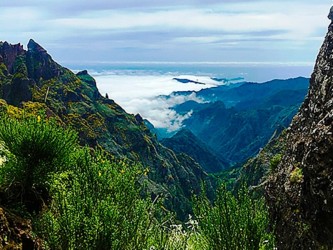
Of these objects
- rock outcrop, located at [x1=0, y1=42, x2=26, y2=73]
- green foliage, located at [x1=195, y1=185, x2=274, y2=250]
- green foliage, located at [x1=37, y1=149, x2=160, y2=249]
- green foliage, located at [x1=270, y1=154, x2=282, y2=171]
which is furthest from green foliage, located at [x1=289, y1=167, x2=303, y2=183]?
rock outcrop, located at [x1=0, y1=42, x2=26, y2=73]

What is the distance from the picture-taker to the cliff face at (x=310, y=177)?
7660 mm

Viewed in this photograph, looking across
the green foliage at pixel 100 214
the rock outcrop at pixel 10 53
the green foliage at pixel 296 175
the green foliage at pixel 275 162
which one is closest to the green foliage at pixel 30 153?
the green foliage at pixel 100 214

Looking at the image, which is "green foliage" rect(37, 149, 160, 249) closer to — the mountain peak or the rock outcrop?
the rock outcrop

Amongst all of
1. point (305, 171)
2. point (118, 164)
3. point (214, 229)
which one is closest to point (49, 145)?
point (118, 164)

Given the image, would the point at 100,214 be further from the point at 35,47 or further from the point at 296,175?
the point at 35,47

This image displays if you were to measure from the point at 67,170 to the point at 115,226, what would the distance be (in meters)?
3.15

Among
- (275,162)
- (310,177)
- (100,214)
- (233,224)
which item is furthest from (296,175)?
(100,214)

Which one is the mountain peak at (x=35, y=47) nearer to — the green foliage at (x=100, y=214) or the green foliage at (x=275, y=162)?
the green foliage at (x=275, y=162)

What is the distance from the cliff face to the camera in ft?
25.1

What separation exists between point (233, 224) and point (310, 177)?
1.79 meters

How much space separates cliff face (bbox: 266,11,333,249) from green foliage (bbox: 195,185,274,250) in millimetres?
920

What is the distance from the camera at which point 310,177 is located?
26.4 ft

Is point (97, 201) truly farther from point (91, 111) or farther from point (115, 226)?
point (91, 111)

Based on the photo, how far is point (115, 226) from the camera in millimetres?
8477
